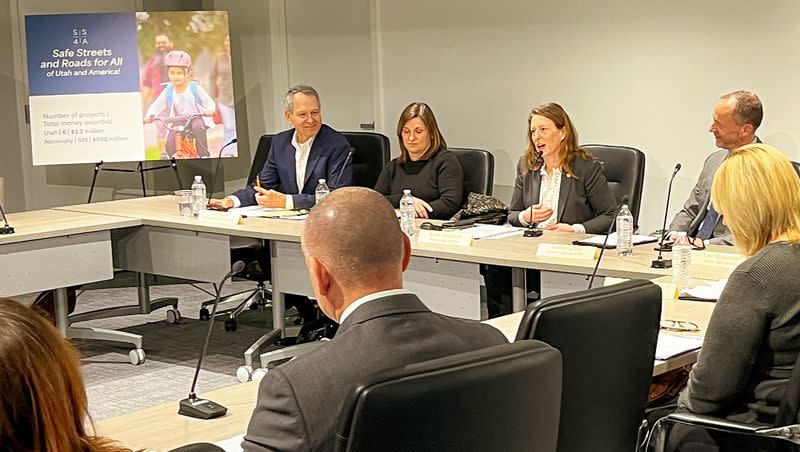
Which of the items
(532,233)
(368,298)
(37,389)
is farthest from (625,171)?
(37,389)

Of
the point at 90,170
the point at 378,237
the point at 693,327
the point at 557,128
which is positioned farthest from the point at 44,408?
the point at 90,170

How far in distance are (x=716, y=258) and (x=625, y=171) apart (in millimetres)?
1248

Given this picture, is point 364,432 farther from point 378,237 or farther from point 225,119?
point 225,119

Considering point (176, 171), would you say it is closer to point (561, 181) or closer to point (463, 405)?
point (561, 181)

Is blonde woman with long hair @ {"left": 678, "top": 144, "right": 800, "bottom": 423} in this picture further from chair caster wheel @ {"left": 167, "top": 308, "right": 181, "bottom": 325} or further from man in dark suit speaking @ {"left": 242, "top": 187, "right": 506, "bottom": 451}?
chair caster wheel @ {"left": 167, "top": 308, "right": 181, "bottom": 325}

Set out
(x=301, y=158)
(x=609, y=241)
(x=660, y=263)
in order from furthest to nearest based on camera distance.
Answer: (x=301, y=158) < (x=609, y=241) < (x=660, y=263)

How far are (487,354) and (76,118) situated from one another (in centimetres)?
574

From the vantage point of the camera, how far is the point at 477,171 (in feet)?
18.4

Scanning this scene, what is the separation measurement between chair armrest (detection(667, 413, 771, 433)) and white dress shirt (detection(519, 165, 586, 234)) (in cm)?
250

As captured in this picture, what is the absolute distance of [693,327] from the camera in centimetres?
311

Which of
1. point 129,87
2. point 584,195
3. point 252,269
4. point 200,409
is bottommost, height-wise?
point 252,269

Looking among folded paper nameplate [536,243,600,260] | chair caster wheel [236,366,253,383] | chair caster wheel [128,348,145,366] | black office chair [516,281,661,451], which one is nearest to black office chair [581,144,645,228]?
folded paper nameplate [536,243,600,260]

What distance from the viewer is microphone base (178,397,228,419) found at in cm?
254

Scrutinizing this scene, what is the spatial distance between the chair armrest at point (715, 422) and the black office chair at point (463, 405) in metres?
0.88
